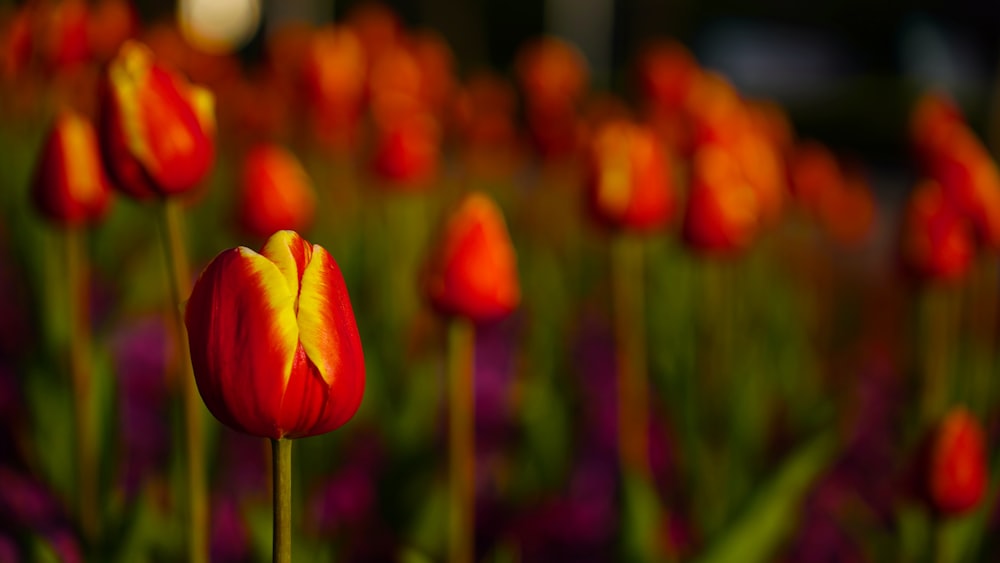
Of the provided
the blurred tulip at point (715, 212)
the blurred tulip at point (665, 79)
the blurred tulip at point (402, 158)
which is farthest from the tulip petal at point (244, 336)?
the blurred tulip at point (665, 79)

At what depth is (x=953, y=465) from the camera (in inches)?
39.3

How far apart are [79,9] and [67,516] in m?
0.77

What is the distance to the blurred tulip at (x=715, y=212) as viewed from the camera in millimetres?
1422

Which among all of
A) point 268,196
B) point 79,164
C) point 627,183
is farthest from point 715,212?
point 79,164

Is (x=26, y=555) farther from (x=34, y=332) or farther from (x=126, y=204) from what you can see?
(x=126, y=204)

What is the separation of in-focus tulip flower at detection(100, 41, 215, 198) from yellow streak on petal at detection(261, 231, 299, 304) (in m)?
0.29

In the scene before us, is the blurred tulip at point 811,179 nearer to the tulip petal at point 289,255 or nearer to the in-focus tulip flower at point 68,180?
the in-focus tulip flower at point 68,180

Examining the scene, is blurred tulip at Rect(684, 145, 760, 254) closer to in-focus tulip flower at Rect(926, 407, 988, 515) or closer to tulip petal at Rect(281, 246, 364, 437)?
in-focus tulip flower at Rect(926, 407, 988, 515)

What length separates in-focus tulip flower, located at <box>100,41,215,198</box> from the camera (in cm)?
86

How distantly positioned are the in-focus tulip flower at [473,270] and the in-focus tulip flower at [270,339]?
0.40 meters

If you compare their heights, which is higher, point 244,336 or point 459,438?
point 244,336

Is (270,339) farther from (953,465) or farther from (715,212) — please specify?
(715,212)

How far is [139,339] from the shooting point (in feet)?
6.49

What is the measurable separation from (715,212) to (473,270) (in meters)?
0.52
